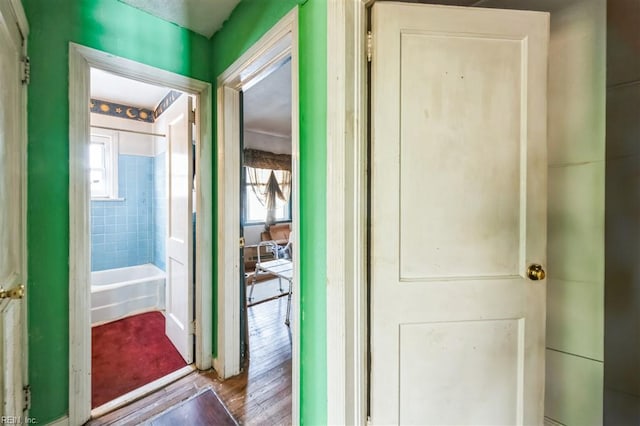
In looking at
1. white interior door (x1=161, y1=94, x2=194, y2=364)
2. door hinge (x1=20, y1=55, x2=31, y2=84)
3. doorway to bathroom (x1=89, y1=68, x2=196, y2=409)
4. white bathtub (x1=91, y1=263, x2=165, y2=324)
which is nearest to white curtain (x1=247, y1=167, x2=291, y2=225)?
doorway to bathroom (x1=89, y1=68, x2=196, y2=409)

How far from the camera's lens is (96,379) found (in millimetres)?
1733

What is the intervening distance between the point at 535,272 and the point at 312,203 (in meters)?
0.91

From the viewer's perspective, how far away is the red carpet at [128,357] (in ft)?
5.53

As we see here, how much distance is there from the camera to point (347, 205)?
0.96 m

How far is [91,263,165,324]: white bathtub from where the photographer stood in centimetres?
261

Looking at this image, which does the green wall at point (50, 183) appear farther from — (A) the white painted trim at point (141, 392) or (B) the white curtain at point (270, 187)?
(B) the white curtain at point (270, 187)

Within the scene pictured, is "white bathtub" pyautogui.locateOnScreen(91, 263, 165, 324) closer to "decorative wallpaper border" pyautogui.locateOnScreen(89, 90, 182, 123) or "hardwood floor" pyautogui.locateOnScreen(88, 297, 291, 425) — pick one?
"hardwood floor" pyautogui.locateOnScreen(88, 297, 291, 425)

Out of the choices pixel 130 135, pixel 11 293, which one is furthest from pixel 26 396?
pixel 130 135

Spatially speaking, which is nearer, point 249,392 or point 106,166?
point 249,392

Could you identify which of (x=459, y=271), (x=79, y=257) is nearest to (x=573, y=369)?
(x=459, y=271)

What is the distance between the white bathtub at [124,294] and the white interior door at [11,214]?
5.51 feet

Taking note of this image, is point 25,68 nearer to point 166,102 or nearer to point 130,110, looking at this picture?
point 166,102

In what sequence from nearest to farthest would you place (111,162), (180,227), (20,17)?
(20,17), (180,227), (111,162)

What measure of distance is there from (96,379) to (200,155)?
169 cm
